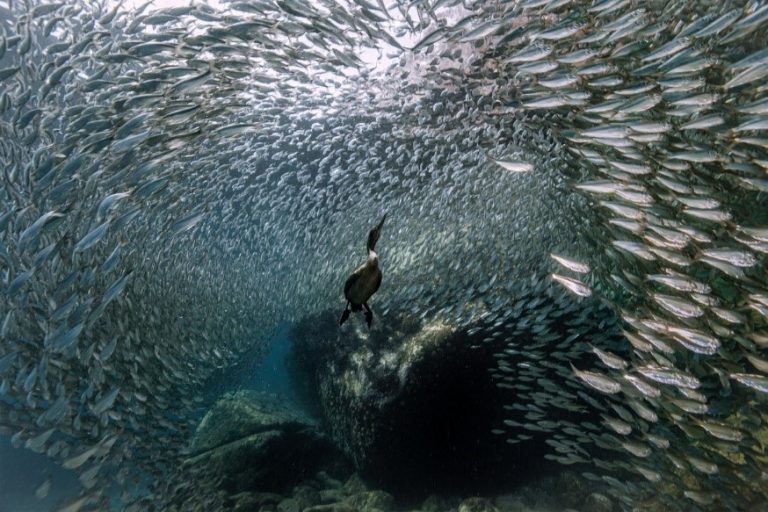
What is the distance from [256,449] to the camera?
10.1m

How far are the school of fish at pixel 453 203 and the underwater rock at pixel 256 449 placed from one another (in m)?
1.17

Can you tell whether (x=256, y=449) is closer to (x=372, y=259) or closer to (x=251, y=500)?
(x=251, y=500)

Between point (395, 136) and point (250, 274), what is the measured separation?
31.9 ft

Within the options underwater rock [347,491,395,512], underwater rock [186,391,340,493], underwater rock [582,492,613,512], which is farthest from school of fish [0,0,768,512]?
underwater rock [347,491,395,512]

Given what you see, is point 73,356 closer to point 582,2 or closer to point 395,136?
point 395,136

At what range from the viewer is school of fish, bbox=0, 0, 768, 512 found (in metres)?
4.55

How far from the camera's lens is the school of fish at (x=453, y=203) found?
14.9 ft

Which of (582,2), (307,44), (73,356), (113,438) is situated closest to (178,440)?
(113,438)

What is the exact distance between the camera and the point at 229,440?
1161 centimetres

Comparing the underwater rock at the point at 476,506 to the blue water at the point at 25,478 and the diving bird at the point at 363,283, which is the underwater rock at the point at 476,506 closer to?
the diving bird at the point at 363,283

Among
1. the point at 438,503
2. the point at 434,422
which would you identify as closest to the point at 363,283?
the point at 434,422

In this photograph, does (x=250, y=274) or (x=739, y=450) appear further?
(x=250, y=274)

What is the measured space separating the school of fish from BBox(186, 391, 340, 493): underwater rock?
3.84 ft

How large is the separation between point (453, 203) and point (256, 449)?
26.7ft
